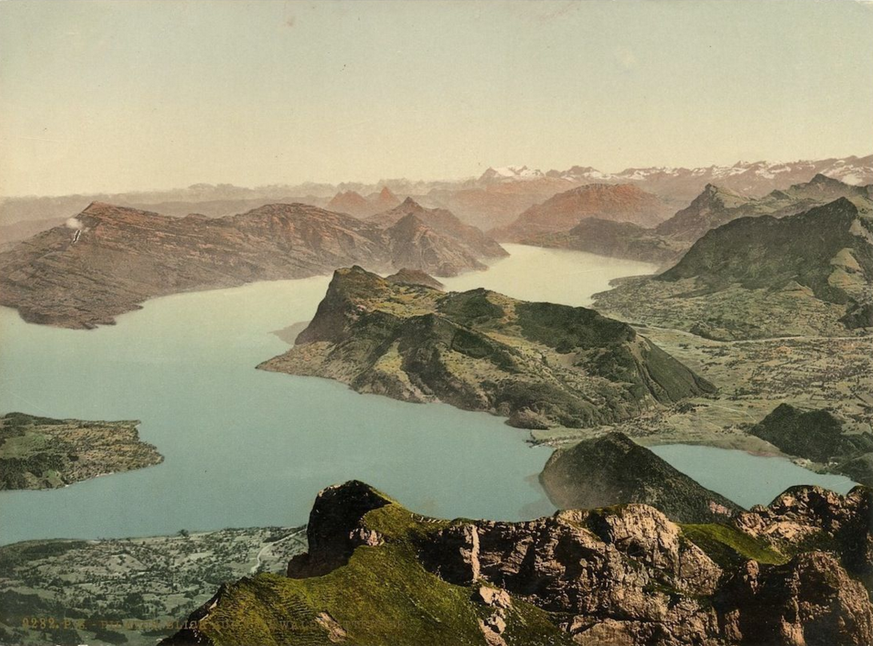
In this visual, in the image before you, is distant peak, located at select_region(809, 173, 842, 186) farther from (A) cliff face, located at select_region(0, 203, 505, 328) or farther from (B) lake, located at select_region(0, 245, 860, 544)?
(B) lake, located at select_region(0, 245, 860, 544)

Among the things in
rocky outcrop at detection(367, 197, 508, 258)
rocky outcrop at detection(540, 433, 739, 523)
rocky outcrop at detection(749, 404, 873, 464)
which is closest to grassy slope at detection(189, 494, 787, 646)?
rocky outcrop at detection(540, 433, 739, 523)

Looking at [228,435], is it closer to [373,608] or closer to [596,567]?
[373,608]

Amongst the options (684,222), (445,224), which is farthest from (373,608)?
(684,222)

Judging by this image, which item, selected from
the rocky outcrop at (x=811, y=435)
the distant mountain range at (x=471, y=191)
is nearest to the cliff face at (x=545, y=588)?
the rocky outcrop at (x=811, y=435)

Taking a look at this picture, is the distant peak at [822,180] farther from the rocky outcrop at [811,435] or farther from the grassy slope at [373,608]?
the grassy slope at [373,608]

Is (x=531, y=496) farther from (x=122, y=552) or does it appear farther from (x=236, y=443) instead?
(x=122, y=552)

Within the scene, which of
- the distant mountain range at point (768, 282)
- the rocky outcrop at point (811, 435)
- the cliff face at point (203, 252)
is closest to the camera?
the rocky outcrop at point (811, 435)
